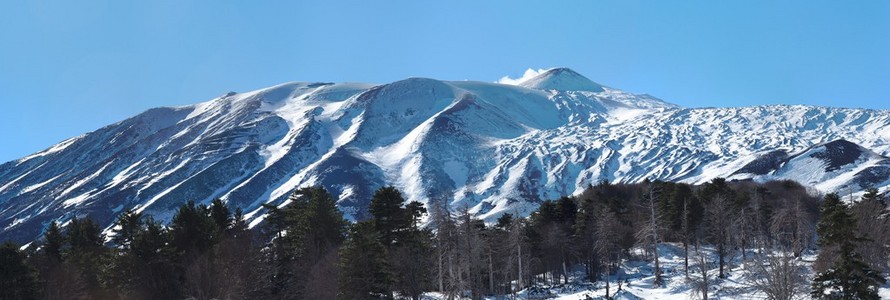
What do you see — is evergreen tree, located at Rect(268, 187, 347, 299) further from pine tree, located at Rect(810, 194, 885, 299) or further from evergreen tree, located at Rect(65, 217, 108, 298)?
pine tree, located at Rect(810, 194, 885, 299)

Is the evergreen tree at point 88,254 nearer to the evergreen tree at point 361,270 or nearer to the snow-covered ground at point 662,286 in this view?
the evergreen tree at point 361,270

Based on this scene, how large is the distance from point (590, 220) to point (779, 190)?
232ft

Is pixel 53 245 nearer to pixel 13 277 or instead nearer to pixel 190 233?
pixel 190 233

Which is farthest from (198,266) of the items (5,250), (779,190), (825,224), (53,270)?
(779,190)

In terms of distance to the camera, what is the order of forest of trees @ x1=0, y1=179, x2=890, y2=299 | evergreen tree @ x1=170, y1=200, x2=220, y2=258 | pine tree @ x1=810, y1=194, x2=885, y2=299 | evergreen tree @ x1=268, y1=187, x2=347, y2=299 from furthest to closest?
evergreen tree @ x1=170, y1=200, x2=220, y2=258 → evergreen tree @ x1=268, y1=187, x2=347, y2=299 → forest of trees @ x1=0, y1=179, x2=890, y2=299 → pine tree @ x1=810, y1=194, x2=885, y2=299

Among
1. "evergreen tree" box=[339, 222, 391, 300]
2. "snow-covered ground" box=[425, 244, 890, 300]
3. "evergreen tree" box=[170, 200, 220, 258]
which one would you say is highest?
"evergreen tree" box=[170, 200, 220, 258]

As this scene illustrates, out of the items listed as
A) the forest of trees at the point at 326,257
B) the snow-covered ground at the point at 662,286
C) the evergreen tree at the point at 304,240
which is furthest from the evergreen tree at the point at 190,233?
the snow-covered ground at the point at 662,286

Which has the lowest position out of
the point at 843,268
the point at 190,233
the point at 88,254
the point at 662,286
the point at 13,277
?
the point at 662,286

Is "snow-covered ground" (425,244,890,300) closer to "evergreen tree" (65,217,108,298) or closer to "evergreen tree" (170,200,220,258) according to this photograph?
"evergreen tree" (170,200,220,258)

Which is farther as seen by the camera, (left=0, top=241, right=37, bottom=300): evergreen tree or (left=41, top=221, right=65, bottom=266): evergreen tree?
(left=41, top=221, right=65, bottom=266): evergreen tree

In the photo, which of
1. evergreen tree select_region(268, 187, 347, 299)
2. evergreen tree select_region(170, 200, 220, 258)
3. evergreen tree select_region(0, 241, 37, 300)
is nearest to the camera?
evergreen tree select_region(0, 241, 37, 300)

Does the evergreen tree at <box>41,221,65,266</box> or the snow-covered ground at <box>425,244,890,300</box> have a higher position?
the evergreen tree at <box>41,221,65,266</box>

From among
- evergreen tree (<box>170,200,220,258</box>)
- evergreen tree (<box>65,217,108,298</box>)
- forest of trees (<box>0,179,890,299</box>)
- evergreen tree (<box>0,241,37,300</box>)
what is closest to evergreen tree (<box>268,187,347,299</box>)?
forest of trees (<box>0,179,890,299</box>)

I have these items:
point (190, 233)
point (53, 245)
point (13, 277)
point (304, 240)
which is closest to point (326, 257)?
point (304, 240)
